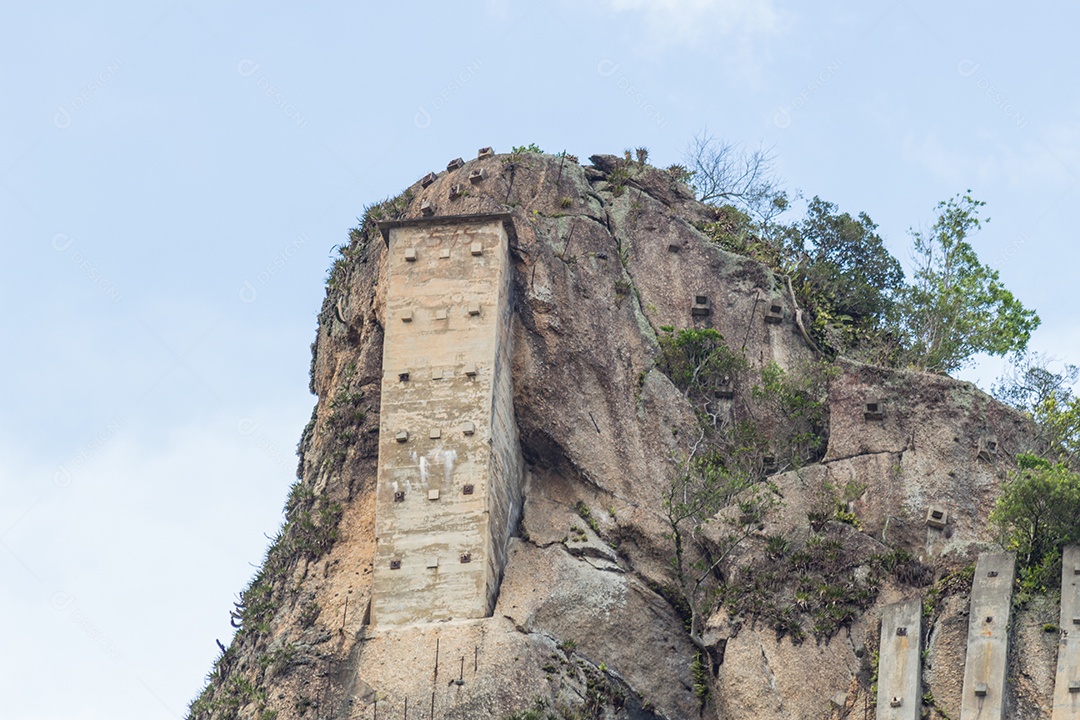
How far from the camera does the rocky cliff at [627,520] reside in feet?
140

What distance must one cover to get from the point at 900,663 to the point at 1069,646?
330 centimetres

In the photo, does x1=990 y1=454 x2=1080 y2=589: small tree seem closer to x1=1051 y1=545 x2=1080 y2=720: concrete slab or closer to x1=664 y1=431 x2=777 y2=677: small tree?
x1=1051 y1=545 x2=1080 y2=720: concrete slab

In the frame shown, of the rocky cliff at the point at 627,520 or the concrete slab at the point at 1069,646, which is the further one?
the rocky cliff at the point at 627,520

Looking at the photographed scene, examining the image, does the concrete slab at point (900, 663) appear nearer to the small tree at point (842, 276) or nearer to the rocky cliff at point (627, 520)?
the rocky cliff at point (627, 520)

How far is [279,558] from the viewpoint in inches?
1857

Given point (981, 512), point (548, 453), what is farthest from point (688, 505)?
point (981, 512)

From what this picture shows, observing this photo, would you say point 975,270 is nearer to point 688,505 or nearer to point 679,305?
point 679,305

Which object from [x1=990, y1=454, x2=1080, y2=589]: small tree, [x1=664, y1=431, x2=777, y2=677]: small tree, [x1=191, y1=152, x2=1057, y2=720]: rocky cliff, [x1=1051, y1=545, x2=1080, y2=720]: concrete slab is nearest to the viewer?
[x1=1051, y1=545, x2=1080, y2=720]: concrete slab

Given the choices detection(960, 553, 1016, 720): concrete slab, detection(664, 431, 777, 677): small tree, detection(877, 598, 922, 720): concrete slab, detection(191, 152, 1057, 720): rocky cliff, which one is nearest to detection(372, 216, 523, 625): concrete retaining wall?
detection(191, 152, 1057, 720): rocky cliff

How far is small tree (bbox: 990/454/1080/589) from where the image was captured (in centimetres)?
4203

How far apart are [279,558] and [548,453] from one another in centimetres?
638

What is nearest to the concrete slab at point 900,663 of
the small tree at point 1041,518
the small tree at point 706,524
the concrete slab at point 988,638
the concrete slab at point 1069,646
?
the concrete slab at point 988,638

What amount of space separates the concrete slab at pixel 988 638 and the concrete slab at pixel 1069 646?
103 cm

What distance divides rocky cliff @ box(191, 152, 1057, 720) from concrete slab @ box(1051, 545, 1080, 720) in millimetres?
364
